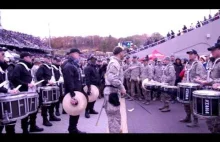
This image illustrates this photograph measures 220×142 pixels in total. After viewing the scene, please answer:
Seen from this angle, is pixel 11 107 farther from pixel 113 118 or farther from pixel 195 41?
pixel 195 41

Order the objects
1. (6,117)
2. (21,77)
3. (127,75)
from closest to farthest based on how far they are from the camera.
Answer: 1. (6,117)
2. (21,77)
3. (127,75)

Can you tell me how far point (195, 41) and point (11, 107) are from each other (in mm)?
17593

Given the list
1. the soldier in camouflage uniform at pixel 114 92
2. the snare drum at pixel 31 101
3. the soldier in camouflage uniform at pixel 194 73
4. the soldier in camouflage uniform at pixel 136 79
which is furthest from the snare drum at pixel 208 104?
the soldier in camouflage uniform at pixel 136 79

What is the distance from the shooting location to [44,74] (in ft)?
24.0

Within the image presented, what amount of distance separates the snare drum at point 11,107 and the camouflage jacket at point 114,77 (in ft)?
5.64

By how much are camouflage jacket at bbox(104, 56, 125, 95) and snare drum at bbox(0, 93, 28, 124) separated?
1.72 meters

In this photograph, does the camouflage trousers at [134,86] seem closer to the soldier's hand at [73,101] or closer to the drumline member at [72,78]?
the drumline member at [72,78]

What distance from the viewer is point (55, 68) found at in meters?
8.30

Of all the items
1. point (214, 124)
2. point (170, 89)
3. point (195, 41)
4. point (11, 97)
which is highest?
point (195, 41)

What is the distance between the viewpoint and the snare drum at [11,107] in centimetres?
445

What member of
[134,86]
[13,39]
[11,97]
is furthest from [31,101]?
[13,39]
